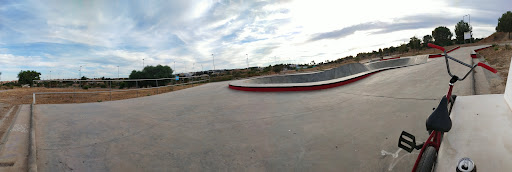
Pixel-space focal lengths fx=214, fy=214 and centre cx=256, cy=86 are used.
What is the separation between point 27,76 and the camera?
4719 centimetres

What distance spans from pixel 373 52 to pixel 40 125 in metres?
79.9

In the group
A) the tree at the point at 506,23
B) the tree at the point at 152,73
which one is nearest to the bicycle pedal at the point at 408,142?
the tree at the point at 152,73

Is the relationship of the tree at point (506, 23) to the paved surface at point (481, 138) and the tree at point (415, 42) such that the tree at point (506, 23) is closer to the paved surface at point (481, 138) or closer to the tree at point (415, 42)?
the tree at point (415, 42)

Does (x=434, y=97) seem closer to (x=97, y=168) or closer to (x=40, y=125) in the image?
(x=97, y=168)

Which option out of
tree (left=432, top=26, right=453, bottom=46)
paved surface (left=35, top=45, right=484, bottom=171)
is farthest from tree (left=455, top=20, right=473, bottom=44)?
paved surface (left=35, top=45, right=484, bottom=171)

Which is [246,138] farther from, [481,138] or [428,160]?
[481,138]

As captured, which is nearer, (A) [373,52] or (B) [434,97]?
(B) [434,97]

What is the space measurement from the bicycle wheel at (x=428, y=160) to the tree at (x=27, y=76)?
212 feet

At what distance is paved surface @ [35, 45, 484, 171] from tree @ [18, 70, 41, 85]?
5911 centimetres

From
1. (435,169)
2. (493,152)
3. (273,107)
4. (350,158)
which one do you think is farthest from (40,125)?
(493,152)

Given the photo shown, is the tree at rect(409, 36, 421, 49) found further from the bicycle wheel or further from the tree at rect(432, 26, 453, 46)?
the bicycle wheel

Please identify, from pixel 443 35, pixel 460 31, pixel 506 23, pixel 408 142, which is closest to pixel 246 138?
pixel 408 142

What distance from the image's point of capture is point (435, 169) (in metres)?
1.99

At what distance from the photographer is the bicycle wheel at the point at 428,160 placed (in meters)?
1.82
